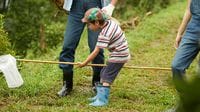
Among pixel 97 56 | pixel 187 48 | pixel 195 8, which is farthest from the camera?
pixel 97 56

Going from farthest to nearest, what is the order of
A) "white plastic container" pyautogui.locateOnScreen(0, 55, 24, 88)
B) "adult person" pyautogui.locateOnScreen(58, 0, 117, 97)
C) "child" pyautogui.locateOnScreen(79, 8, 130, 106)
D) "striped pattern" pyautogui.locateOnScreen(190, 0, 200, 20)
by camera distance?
"adult person" pyautogui.locateOnScreen(58, 0, 117, 97) → "white plastic container" pyautogui.locateOnScreen(0, 55, 24, 88) → "child" pyautogui.locateOnScreen(79, 8, 130, 106) → "striped pattern" pyautogui.locateOnScreen(190, 0, 200, 20)

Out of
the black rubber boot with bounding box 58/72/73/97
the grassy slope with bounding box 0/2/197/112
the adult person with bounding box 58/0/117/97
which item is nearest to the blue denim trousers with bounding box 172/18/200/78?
the grassy slope with bounding box 0/2/197/112

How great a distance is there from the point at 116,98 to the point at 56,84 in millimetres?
939

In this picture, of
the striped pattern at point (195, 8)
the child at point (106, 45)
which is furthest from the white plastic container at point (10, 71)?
the striped pattern at point (195, 8)

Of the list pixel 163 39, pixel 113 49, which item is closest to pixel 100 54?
pixel 113 49

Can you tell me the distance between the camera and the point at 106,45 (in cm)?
412

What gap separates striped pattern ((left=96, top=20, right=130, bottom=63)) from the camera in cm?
412

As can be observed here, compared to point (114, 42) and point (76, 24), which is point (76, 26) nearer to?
point (76, 24)

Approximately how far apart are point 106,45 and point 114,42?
119mm

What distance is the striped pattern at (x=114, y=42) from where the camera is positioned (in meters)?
4.12

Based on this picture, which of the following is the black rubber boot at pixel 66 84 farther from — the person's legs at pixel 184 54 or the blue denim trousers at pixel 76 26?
the person's legs at pixel 184 54

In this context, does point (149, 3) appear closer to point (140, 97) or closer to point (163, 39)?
point (163, 39)

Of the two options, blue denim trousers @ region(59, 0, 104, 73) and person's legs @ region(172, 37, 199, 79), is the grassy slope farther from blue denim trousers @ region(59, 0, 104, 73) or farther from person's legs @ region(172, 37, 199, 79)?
person's legs @ region(172, 37, 199, 79)

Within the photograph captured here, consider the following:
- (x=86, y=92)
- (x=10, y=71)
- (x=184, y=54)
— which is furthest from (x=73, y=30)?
(x=184, y=54)
